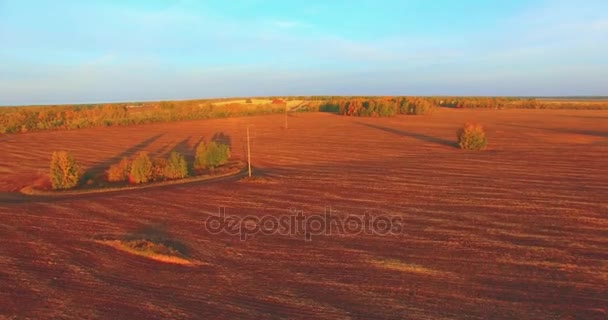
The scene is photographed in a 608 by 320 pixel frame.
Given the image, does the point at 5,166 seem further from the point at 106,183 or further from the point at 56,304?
the point at 56,304

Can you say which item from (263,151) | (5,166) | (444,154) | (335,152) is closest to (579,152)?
(444,154)

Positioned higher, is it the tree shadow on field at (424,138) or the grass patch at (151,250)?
the tree shadow on field at (424,138)

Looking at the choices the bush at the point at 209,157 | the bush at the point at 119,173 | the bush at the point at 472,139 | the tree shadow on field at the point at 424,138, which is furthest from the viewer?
the tree shadow on field at the point at 424,138

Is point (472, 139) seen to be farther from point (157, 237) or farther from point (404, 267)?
point (157, 237)

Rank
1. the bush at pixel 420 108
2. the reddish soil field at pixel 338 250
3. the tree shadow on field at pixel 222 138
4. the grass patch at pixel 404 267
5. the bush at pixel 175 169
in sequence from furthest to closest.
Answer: the bush at pixel 420 108, the tree shadow on field at pixel 222 138, the bush at pixel 175 169, the grass patch at pixel 404 267, the reddish soil field at pixel 338 250

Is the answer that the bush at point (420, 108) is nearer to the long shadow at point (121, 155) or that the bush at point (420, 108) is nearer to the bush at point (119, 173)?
the long shadow at point (121, 155)

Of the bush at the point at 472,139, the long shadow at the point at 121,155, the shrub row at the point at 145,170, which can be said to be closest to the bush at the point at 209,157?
the shrub row at the point at 145,170

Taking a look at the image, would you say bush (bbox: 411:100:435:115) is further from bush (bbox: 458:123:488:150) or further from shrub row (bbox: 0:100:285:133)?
bush (bbox: 458:123:488:150)
